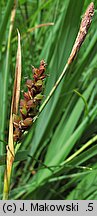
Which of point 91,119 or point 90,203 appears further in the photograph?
point 91,119

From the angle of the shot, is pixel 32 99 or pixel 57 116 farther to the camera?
pixel 57 116

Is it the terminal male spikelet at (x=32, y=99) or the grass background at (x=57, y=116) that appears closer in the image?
the terminal male spikelet at (x=32, y=99)

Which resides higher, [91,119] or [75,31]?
[75,31]

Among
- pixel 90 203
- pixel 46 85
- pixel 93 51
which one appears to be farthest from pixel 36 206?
pixel 93 51

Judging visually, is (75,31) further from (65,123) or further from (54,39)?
(65,123)

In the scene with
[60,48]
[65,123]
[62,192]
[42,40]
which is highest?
[42,40]

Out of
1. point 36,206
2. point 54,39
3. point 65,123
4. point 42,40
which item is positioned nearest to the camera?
point 36,206

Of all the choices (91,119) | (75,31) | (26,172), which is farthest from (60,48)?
(26,172)

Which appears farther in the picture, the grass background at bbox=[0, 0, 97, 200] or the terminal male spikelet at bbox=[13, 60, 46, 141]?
the grass background at bbox=[0, 0, 97, 200]

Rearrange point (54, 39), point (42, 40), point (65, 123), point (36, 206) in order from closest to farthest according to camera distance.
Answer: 1. point (36, 206)
2. point (54, 39)
3. point (65, 123)
4. point (42, 40)

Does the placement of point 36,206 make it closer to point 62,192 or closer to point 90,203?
point 90,203
